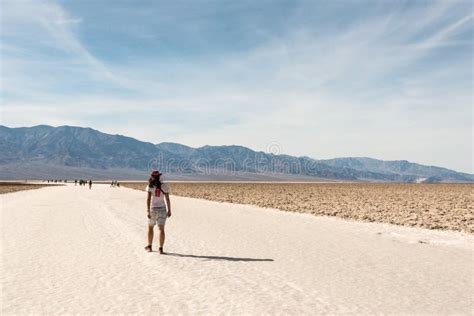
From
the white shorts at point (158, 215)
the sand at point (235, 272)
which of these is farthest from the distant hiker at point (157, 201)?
the sand at point (235, 272)

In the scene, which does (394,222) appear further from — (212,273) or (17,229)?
(17,229)

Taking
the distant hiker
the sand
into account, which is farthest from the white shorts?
the sand

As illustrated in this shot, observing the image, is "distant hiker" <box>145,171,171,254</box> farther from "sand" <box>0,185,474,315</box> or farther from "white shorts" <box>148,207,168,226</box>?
"sand" <box>0,185,474,315</box>

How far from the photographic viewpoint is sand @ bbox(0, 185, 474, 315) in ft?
23.3

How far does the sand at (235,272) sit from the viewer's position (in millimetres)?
7113

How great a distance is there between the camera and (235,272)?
945 cm

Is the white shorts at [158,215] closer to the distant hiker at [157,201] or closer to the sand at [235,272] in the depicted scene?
the distant hiker at [157,201]

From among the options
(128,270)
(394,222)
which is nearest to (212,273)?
(128,270)

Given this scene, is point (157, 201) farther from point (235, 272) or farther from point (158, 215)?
point (235, 272)

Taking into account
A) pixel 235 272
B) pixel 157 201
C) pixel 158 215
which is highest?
pixel 157 201

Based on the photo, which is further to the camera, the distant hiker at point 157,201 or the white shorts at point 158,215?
the white shorts at point 158,215

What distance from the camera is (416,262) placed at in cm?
1090

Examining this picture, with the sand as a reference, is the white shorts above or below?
above

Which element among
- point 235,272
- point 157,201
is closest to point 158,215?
point 157,201
